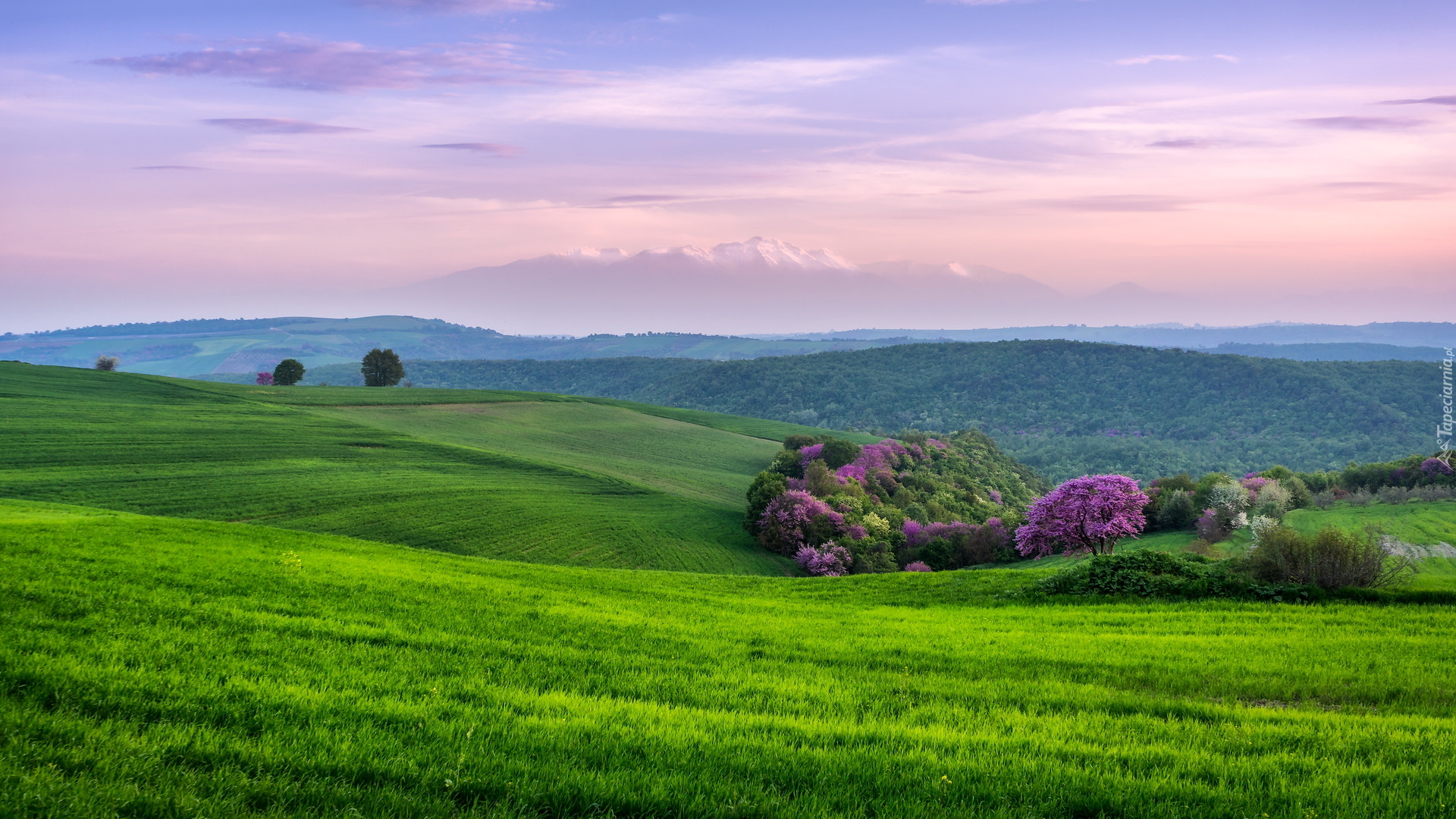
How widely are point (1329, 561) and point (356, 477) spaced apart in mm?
47556

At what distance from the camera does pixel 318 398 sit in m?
84.6

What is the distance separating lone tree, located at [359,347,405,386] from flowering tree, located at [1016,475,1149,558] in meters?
117

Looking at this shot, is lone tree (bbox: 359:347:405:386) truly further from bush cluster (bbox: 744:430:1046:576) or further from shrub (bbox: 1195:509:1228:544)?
shrub (bbox: 1195:509:1228:544)

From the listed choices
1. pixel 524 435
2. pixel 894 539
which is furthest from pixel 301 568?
pixel 524 435

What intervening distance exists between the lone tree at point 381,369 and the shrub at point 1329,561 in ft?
414

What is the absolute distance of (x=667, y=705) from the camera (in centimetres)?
883

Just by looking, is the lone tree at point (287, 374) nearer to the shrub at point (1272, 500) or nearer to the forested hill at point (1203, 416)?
the forested hill at point (1203, 416)

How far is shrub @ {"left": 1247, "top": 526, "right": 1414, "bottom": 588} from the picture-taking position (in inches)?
653

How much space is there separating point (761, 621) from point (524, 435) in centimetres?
6743

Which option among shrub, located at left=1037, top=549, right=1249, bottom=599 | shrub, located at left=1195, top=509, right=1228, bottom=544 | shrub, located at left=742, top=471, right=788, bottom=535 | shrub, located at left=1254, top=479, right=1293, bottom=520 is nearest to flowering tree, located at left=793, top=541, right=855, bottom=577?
shrub, located at left=742, top=471, right=788, bottom=535

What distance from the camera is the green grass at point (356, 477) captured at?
38844 millimetres

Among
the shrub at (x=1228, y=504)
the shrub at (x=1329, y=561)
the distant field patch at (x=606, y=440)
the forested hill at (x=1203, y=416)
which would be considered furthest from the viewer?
the forested hill at (x=1203, y=416)

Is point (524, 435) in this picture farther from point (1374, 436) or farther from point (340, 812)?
Answer: point (1374, 436)

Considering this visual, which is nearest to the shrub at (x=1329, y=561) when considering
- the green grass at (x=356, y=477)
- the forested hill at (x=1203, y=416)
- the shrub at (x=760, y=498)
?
the green grass at (x=356, y=477)
